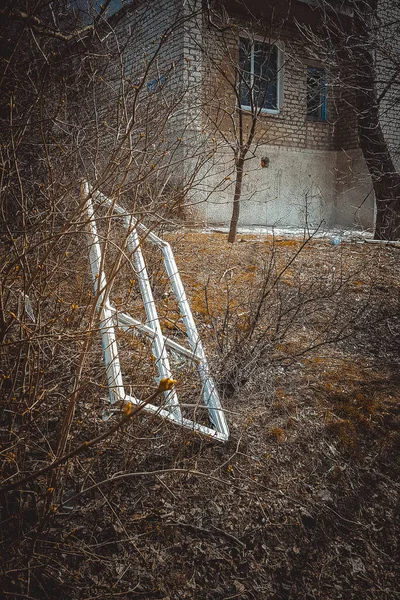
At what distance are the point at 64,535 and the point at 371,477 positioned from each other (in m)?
1.86

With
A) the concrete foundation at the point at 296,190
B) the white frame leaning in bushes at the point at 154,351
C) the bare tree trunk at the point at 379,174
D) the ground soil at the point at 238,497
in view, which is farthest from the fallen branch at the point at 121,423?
the concrete foundation at the point at 296,190

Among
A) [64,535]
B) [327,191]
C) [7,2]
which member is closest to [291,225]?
[327,191]

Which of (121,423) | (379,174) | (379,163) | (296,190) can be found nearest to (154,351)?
(121,423)

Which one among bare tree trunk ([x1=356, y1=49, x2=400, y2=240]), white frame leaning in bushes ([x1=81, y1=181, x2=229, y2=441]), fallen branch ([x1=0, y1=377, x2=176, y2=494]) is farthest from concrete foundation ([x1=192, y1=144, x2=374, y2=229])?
fallen branch ([x1=0, y1=377, x2=176, y2=494])

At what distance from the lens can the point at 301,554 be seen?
2.32 metres

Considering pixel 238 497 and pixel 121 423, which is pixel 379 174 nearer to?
pixel 238 497

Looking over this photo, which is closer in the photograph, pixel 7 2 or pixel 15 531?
pixel 15 531

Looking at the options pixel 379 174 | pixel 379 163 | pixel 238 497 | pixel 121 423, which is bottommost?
pixel 238 497

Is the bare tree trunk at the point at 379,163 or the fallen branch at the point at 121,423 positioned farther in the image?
the bare tree trunk at the point at 379,163

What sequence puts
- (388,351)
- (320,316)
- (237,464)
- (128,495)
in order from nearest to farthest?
(128,495) < (237,464) < (388,351) < (320,316)

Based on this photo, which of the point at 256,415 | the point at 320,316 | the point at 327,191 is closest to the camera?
the point at 256,415

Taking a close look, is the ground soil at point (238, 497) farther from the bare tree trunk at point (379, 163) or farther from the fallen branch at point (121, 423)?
the bare tree trunk at point (379, 163)

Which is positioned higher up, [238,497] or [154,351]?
A: [154,351]

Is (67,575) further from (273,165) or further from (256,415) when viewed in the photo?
(273,165)
